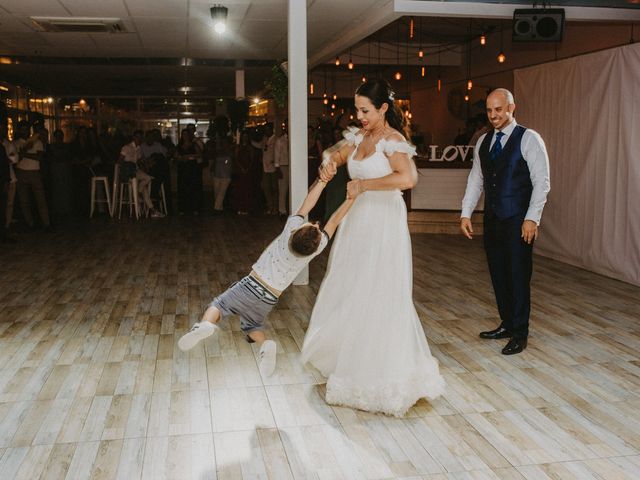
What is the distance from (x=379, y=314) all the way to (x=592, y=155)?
4.87 meters

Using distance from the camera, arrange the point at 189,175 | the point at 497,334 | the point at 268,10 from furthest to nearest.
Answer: the point at 189,175
the point at 268,10
the point at 497,334

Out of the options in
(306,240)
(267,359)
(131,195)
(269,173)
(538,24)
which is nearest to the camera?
(306,240)

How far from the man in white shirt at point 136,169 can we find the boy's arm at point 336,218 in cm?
888

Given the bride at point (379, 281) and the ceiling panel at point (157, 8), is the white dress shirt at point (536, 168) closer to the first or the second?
the bride at point (379, 281)

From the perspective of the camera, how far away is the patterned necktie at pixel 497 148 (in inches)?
173

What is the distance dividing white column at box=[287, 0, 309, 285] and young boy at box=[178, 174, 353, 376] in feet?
9.68

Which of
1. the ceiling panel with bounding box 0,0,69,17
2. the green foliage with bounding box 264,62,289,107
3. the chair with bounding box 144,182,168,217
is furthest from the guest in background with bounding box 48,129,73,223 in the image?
the ceiling panel with bounding box 0,0,69,17

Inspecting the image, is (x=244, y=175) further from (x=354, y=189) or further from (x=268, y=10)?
(x=354, y=189)

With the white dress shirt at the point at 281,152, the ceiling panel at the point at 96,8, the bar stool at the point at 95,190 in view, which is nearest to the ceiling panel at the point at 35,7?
the ceiling panel at the point at 96,8

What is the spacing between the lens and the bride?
3.39 metres

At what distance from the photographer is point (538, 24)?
737 centimetres

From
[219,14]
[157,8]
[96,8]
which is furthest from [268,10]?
[96,8]

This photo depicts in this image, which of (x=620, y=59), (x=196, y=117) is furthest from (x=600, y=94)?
(x=196, y=117)

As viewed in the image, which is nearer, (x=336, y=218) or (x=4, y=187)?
(x=336, y=218)
